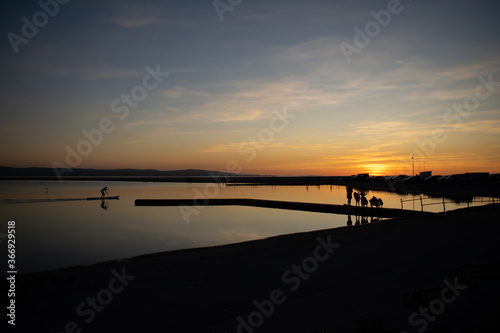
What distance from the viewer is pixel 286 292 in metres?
6.84

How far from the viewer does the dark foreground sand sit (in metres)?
5.31

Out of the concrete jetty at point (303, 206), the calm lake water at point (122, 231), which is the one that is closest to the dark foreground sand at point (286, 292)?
the calm lake water at point (122, 231)

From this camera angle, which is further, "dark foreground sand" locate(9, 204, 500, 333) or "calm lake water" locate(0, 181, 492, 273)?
"calm lake water" locate(0, 181, 492, 273)

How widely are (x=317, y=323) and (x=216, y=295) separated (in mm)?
2468

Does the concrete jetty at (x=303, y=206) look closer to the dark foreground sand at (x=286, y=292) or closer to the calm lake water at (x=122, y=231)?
the calm lake water at (x=122, y=231)

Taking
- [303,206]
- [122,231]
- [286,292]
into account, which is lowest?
[122,231]

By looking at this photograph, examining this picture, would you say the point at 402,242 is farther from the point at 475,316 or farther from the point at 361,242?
the point at 475,316

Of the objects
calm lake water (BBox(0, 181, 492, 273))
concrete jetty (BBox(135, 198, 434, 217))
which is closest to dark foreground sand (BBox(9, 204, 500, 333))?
calm lake water (BBox(0, 181, 492, 273))

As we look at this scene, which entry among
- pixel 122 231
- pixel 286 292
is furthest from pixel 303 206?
pixel 286 292

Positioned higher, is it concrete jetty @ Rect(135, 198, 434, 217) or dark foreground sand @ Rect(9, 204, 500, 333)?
concrete jetty @ Rect(135, 198, 434, 217)

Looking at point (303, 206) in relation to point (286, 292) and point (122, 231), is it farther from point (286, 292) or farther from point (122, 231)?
point (286, 292)

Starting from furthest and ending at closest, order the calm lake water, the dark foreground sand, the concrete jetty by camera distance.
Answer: the concrete jetty
the calm lake water
the dark foreground sand

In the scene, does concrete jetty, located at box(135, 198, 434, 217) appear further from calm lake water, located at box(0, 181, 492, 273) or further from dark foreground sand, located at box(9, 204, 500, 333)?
dark foreground sand, located at box(9, 204, 500, 333)

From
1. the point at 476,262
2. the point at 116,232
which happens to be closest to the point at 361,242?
the point at 476,262
